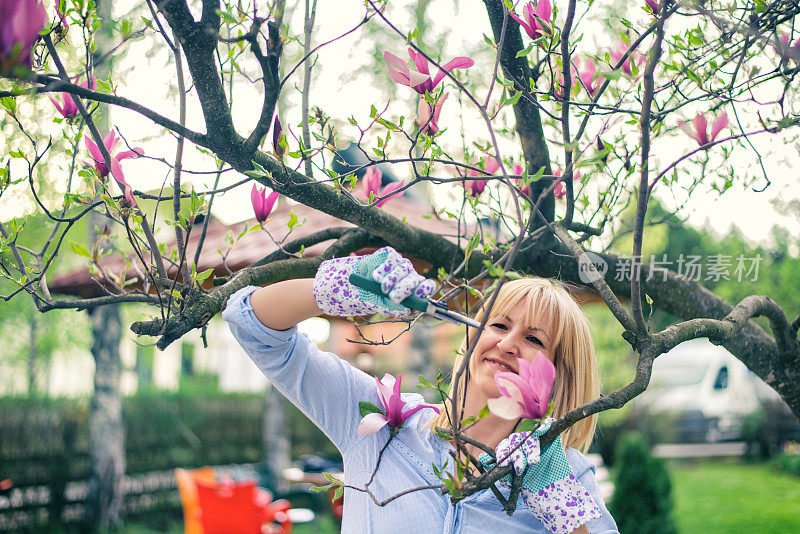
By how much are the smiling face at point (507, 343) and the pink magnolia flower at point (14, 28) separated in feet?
3.76

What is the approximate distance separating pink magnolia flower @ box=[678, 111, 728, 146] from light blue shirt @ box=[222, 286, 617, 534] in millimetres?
879

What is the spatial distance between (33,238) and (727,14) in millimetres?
9841

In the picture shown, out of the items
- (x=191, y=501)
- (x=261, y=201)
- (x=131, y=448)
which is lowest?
(x=131, y=448)

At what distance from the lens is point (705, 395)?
46.2 feet

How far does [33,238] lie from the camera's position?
9.45m

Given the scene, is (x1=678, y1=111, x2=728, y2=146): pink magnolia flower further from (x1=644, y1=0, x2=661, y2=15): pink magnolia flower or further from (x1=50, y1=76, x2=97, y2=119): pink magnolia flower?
(x1=50, y1=76, x2=97, y2=119): pink magnolia flower

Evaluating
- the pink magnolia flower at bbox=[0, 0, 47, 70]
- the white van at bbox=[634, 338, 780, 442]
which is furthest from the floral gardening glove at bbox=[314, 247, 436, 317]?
the white van at bbox=[634, 338, 780, 442]

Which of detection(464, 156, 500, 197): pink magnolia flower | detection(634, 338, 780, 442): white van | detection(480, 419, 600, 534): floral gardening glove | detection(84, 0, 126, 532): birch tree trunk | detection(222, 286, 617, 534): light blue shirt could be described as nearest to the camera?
detection(480, 419, 600, 534): floral gardening glove

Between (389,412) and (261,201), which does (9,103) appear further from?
(389,412)

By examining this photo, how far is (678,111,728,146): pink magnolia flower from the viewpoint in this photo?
5.45ft

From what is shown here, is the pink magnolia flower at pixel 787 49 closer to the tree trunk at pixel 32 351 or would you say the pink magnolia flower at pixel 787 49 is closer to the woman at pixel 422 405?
the woman at pixel 422 405

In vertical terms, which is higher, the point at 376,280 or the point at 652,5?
the point at 652,5

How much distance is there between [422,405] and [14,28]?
1.03 meters

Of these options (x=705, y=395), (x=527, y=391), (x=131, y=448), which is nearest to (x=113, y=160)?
(x=527, y=391)
